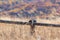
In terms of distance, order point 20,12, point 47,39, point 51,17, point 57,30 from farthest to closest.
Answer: point 20,12 < point 51,17 < point 57,30 < point 47,39

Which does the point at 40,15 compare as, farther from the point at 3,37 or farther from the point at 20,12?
the point at 3,37

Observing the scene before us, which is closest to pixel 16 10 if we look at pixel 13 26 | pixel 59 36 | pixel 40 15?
pixel 40 15

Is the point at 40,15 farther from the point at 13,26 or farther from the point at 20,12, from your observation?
the point at 13,26

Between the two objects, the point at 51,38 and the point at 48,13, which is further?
the point at 48,13

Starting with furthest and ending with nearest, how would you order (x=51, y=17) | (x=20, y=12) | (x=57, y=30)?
(x=20, y=12), (x=51, y=17), (x=57, y=30)

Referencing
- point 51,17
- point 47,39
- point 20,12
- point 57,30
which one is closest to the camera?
point 47,39

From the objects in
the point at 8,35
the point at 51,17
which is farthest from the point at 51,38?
the point at 51,17
